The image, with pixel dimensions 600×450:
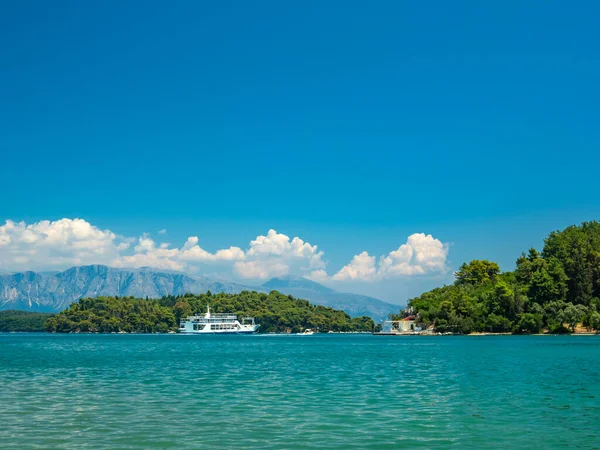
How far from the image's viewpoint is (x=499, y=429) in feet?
79.9

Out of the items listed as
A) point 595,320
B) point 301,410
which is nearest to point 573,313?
point 595,320

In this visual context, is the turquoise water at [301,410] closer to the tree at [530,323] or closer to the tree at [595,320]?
the tree at [595,320]

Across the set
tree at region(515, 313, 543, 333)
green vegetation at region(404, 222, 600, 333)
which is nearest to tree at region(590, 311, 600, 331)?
green vegetation at region(404, 222, 600, 333)

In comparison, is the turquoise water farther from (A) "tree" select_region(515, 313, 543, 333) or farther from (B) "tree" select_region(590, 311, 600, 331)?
(A) "tree" select_region(515, 313, 543, 333)

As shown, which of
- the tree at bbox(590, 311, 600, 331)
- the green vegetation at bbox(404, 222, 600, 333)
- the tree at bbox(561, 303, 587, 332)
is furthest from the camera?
the green vegetation at bbox(404, 222, 600, 333)

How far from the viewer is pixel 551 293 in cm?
15175

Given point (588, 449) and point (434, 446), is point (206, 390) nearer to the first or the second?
point (434, 446)

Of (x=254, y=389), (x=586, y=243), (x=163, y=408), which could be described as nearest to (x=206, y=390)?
(x=254, y=389)

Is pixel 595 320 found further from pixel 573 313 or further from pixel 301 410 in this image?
pixel 301 410

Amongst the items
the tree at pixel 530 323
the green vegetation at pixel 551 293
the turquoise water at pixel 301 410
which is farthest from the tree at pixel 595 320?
the turquoise water at pixel 301 410

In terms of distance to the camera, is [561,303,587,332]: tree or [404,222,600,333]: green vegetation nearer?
[561,303,587,332]: tree

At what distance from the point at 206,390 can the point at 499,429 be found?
18.5 metres

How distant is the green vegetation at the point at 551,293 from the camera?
150 metres

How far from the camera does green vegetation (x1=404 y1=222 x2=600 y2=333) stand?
150 m
